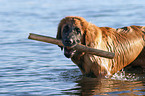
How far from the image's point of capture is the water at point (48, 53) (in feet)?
30.9

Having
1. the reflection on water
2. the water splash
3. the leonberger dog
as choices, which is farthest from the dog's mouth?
the water splash

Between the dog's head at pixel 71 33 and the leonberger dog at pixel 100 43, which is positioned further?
the leonberger dog at pixel 100 43

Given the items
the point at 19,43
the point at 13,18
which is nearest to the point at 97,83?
the point at 19,43

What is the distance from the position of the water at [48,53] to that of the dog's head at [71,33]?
2.99 ft

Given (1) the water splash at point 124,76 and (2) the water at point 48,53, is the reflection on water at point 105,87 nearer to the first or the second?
(2) the water at point 48,53

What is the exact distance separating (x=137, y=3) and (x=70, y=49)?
15.6 meters

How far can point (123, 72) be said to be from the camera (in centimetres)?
1060

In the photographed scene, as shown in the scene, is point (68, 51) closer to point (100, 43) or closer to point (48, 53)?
point (100, 43)

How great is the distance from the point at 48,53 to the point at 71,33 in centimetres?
420

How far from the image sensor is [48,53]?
13.3 m

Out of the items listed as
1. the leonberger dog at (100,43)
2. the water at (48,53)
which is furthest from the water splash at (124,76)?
the leonberger dog at (100,43)

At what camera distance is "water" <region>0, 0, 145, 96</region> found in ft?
30.9

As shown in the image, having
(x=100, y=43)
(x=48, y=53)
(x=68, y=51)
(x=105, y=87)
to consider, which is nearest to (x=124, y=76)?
(x=105, y=87)

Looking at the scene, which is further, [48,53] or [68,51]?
[48,53]
